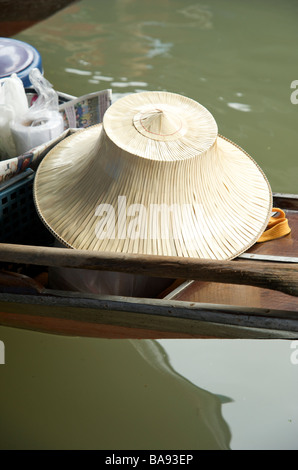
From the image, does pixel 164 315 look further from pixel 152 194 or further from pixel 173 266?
pixel 152 194

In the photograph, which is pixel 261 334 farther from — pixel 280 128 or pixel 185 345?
pixel 280 128

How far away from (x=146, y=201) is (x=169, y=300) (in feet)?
1.18

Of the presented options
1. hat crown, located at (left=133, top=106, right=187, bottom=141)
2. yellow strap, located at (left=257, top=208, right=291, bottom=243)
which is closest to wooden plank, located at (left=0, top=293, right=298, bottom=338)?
yellow strap, located at (left=257, top=208, right=291, bottom=243)

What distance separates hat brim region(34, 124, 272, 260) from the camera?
5.61ft

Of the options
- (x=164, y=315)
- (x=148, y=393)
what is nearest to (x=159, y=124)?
(x=164, y=315)

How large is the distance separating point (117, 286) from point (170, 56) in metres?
3.15

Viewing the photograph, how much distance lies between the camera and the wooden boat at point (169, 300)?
4.92 feet

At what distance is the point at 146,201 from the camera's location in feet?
5.68

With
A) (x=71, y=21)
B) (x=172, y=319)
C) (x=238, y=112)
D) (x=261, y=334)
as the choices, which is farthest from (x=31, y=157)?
(x=71, y=21)

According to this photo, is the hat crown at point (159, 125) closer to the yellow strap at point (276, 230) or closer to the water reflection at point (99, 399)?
the yellow strap at point (276, 230)

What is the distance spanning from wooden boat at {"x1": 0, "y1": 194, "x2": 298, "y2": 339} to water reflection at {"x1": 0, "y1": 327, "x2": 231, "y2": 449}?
1.05ft

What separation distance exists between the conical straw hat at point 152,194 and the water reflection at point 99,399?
0.77 m
